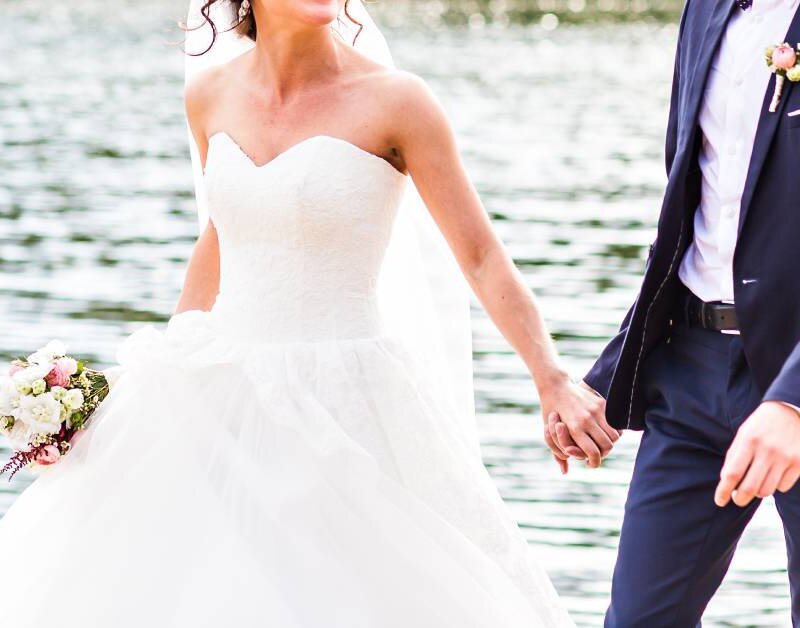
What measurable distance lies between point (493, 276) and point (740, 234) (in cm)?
58

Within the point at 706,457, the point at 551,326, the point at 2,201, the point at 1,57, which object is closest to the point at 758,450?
the point at 706,457

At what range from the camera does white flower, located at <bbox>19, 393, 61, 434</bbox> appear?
3.38 metres

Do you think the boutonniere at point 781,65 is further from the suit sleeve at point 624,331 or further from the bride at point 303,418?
the bride at point 303,418

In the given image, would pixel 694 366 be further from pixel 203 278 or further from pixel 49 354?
pixel 49 354

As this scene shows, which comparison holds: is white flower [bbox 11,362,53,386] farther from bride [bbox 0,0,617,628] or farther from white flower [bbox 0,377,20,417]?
bride [bbox 0,0,617,628]

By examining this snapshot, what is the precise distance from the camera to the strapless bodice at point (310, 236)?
11.1 feet

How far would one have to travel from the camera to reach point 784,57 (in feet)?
10.0

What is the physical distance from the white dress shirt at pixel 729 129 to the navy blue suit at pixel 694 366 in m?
0.03

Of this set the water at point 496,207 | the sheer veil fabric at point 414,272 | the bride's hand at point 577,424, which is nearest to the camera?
the bride's hand at point 577,424

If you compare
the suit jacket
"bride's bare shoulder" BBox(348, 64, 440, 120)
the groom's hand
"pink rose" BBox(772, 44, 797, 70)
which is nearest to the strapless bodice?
"bride's bare shoulder" BBox(348, 64, 440, 120)

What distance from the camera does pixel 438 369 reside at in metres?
3.61

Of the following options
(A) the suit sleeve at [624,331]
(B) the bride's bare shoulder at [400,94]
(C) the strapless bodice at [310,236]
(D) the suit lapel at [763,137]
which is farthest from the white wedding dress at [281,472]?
(D) the suit lapel at [763,137]

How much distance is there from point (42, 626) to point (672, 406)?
134 cm

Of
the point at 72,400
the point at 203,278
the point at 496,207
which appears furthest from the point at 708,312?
the point at 496,207
